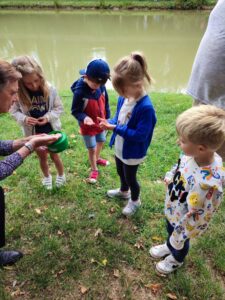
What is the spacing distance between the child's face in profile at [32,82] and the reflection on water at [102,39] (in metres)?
6.10

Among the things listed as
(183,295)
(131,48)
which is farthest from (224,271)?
(131,48)

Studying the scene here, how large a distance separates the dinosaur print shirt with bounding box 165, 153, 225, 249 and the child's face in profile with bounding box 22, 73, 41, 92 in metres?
1.51

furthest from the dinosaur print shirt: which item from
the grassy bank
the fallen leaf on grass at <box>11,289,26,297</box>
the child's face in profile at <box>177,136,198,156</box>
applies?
the grassy bank

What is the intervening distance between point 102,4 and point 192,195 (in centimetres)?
2455

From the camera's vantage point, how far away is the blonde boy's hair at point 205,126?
1.63m

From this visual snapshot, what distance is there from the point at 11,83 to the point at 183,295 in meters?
2.20

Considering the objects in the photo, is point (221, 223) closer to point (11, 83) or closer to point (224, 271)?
point (224, 271)

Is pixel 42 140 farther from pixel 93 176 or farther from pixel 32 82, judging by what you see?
pixel 93 176

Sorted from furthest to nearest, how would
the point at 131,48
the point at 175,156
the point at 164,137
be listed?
the point at 131,48
the point at 164,137
the point at 175,156

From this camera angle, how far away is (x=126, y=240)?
8.70 feet

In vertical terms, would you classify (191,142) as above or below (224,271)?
above

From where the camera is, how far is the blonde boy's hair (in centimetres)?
163

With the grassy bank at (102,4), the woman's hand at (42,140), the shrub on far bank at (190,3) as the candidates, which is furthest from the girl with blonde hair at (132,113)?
the grassy bank at (102,4)

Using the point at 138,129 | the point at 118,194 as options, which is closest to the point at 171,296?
the point at 118,194
